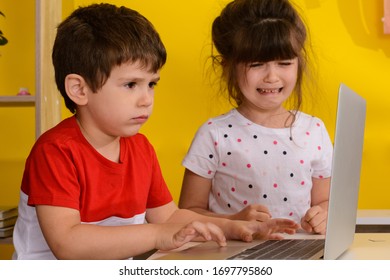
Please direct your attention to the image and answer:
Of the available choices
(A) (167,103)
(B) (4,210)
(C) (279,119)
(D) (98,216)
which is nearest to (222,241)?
(D) (98,216)

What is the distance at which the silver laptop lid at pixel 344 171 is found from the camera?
843mm

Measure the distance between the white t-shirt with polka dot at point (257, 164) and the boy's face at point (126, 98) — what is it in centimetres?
53

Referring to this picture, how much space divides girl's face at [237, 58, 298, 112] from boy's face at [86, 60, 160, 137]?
482 millimetres

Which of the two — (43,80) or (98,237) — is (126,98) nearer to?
(98,237)

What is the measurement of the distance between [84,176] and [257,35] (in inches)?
25.9

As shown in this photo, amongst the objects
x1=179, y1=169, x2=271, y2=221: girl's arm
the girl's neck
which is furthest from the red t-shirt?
the girl's neck

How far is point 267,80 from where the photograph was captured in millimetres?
1571

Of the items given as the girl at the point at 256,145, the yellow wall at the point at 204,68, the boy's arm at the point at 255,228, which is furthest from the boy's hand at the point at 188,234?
the yellow wall at the point at 204,68

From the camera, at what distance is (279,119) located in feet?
5.66

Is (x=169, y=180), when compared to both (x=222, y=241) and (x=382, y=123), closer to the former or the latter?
(x=382, y=123)

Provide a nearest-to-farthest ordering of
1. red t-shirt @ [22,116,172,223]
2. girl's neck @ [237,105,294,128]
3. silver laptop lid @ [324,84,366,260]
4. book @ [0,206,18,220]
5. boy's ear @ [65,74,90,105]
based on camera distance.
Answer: silver laptop lid @ [324,84,366,260] → red t-shirt @ [22,116,172,223] → boy's ear @ [65,74,90,105] → girl's neck @ [237,105,294,128] → book @ [0,206,18,220]

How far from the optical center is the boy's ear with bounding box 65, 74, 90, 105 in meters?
1.17

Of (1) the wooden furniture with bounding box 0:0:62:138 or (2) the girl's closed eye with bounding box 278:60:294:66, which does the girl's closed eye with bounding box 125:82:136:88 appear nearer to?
(2) the girl's closed eye with bounding box 278:60:294:66
